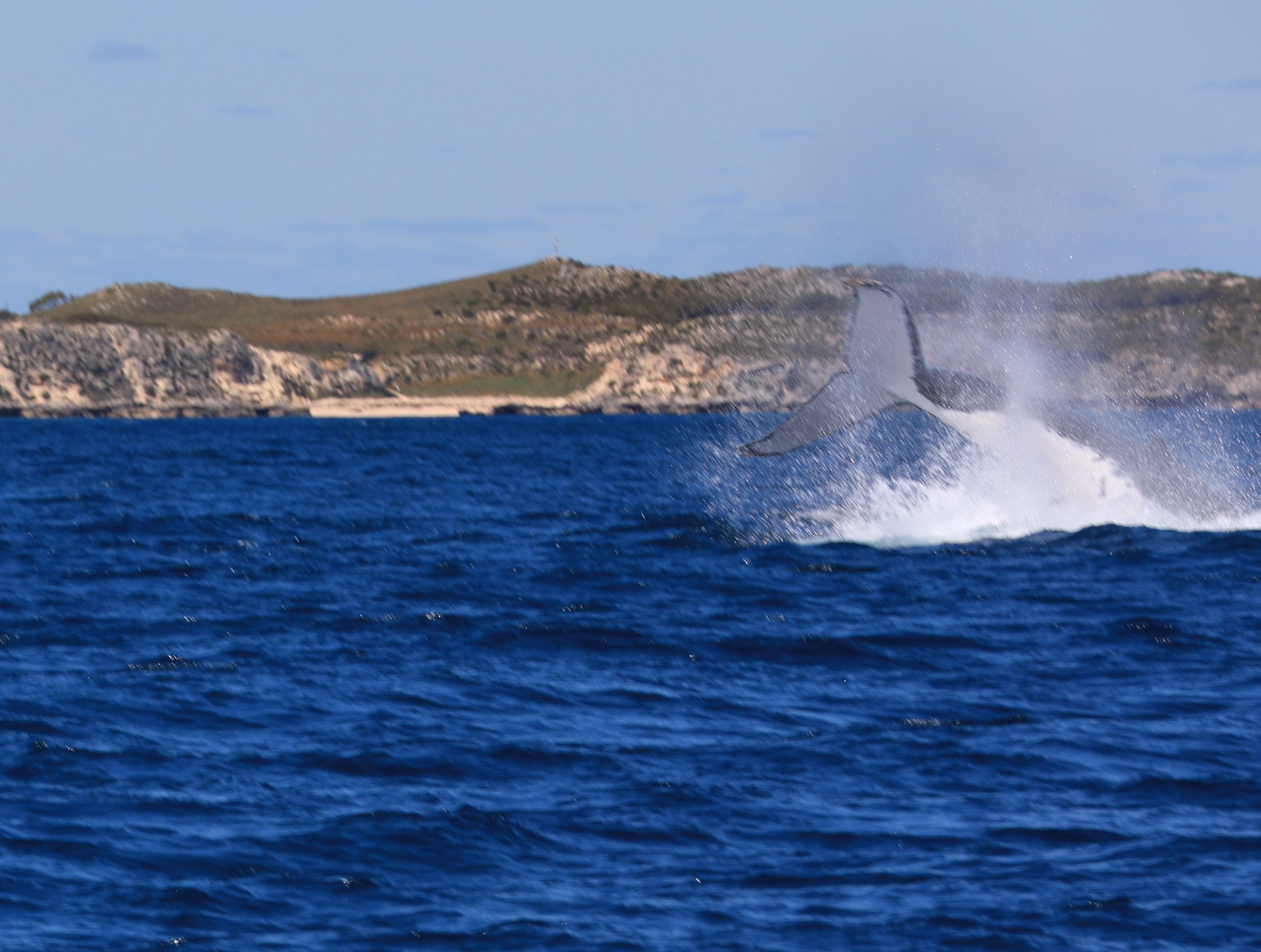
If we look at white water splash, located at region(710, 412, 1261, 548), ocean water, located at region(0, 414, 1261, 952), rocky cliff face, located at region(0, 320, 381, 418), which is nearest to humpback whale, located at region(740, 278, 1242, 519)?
white water splash, located at region(710, 412, 1261, 548)

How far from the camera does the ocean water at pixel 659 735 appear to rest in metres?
9.94

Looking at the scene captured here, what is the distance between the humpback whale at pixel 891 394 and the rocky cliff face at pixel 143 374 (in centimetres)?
13054

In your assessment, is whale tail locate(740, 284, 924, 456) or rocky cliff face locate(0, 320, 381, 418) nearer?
whale tail locate(740, 284, 924, 456)

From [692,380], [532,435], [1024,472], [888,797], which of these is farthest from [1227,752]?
[692,380]

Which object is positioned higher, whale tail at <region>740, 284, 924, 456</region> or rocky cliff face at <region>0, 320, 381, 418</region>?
rocky cliff face at <region>0, 320, 381, 418</region>

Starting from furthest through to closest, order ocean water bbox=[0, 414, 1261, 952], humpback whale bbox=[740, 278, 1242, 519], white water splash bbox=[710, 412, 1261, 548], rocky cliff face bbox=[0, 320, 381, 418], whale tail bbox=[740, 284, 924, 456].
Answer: rocky cliff face bbox=[0, 320, 381, 418] → white water splash bbox=[710, 412, 1261, 548] → whale tail bbox=[740, 284, 924, 456] → humpback whale bbox=[740, 278, 1242, 519] → ocean water bbox=[0, 414, 1261, 952]

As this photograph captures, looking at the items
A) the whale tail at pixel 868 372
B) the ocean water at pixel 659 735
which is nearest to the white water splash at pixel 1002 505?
the ocean water at pixel 659 735

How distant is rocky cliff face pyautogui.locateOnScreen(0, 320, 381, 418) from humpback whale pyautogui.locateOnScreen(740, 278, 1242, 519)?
428ft

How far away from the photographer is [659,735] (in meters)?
14.1

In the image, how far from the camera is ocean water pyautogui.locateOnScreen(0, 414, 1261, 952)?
994 cm

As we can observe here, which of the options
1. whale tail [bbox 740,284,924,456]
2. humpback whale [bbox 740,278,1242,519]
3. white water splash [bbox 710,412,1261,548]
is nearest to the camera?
humpback whale [bbox 740,278,1242,519]

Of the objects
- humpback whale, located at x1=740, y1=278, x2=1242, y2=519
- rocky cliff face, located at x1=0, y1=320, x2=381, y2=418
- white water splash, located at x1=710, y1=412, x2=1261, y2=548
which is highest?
rocky cliff face, located at x1=0, y1=320, x2=381, y2=418

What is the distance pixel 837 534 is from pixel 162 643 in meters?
14.9

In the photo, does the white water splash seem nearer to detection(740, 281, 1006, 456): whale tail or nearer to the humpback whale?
the humpback whale
